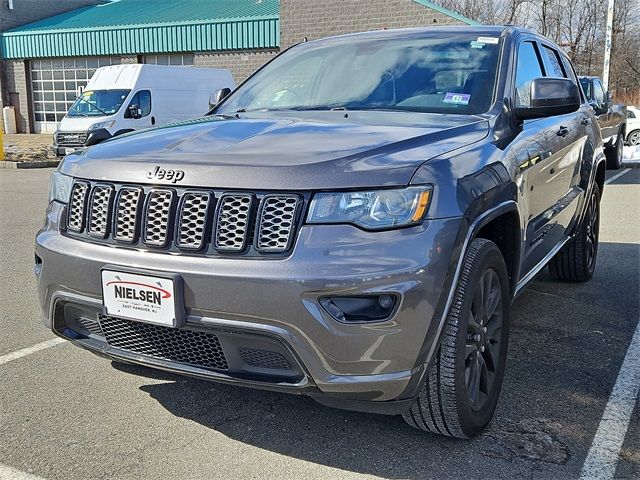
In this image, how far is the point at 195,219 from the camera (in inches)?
97.7

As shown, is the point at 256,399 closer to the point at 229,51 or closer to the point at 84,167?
the point at 84,167

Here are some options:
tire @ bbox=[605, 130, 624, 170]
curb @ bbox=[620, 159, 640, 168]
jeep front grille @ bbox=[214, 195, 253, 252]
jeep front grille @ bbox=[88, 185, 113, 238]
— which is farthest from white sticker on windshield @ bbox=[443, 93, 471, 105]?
curb @ bbox=[620, 159, 640, 168]

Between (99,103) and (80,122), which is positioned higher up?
(99,103)

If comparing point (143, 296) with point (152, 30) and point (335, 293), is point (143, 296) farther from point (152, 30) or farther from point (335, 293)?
point (152, 30)

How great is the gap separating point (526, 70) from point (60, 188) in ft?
8.84

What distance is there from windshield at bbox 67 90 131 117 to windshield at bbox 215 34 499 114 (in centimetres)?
1353

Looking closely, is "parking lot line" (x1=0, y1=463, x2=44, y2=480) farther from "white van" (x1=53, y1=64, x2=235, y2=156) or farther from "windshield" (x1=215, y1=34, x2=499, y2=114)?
"white van" (x1=53, y1=64, x2=235, y2=156)

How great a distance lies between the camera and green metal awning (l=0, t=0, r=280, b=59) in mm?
23953

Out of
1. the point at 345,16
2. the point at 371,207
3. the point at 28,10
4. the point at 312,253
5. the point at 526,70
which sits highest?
the point at 28,10

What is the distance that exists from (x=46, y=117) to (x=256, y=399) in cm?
Result: 2979

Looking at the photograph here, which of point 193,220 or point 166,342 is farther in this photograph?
point 166,342

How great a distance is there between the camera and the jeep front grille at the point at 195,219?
2.38 meters

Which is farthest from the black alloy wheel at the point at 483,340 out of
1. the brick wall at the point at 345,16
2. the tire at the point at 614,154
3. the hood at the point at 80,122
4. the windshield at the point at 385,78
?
the brick wall at the point at 345,16

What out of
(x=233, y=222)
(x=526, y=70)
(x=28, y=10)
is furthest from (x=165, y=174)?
(x=28, y=10)
